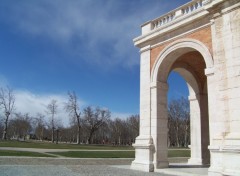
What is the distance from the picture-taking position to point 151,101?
1512cm

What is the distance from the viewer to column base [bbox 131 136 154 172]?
13.9 meters

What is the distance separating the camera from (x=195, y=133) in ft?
56.0

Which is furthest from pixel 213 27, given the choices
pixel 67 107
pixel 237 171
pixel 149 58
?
pixel 67 107

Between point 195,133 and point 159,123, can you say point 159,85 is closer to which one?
point 159,123

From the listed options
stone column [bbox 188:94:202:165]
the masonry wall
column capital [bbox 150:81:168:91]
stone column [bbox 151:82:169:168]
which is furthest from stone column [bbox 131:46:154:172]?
stone column [bbox 188:94:202:165]

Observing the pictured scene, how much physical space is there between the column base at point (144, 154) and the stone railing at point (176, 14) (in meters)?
6.17

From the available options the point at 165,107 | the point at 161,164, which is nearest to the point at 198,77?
the point at 165,107

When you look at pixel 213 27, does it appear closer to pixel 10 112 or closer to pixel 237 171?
pixel 237 171

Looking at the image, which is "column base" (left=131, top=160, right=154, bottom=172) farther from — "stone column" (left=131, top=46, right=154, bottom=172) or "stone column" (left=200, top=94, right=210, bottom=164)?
"stone column" (left=200, top=94, right=210, bottom=164)

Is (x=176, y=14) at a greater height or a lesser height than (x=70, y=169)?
greater

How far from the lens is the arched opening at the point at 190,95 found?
1434 centimetres

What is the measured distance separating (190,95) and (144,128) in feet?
14.8

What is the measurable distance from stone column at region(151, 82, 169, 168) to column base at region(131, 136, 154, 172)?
0.23 metres

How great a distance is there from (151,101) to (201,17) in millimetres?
4917
